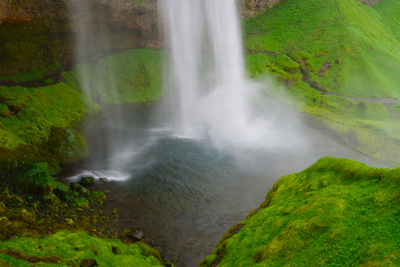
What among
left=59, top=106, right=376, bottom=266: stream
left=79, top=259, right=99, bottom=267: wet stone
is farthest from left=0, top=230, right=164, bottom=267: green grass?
left=59, top=106, right=376, bottom=266: stream

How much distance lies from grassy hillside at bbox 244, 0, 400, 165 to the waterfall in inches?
485

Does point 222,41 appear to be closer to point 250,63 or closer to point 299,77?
point 250,63

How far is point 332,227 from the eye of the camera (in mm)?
9430

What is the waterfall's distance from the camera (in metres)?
52.2

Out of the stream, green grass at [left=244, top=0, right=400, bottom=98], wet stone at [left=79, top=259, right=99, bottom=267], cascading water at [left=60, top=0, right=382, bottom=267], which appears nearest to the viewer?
wet stone at [left=79, top=259, right=99, bottom=267]

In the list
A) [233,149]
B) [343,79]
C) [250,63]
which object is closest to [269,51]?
[250,63]

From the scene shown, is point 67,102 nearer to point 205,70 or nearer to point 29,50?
point 29,50

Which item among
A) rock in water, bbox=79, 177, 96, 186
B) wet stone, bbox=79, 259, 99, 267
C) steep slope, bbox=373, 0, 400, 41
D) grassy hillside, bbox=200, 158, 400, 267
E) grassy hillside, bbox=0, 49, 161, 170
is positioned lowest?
rock in water, bbox=79, 177, 96, 186

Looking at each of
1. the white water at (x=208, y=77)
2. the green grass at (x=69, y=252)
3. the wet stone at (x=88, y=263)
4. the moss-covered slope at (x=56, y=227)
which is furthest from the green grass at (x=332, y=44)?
the wet stone at (x=88, y=263)

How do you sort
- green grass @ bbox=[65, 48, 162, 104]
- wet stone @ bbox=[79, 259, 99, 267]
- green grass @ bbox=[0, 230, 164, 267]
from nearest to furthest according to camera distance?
green grass @ bbox=[0, 230, 164, 267]
wet stone @ bbox=[79, 259, 99, 267]
green grass @ bbox=[65, 48, 162, 104]

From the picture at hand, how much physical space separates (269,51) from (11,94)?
81325 mm

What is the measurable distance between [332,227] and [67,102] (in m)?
46.5

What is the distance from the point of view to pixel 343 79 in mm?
74062

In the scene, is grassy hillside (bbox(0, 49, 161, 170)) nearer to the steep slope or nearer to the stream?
the stream
